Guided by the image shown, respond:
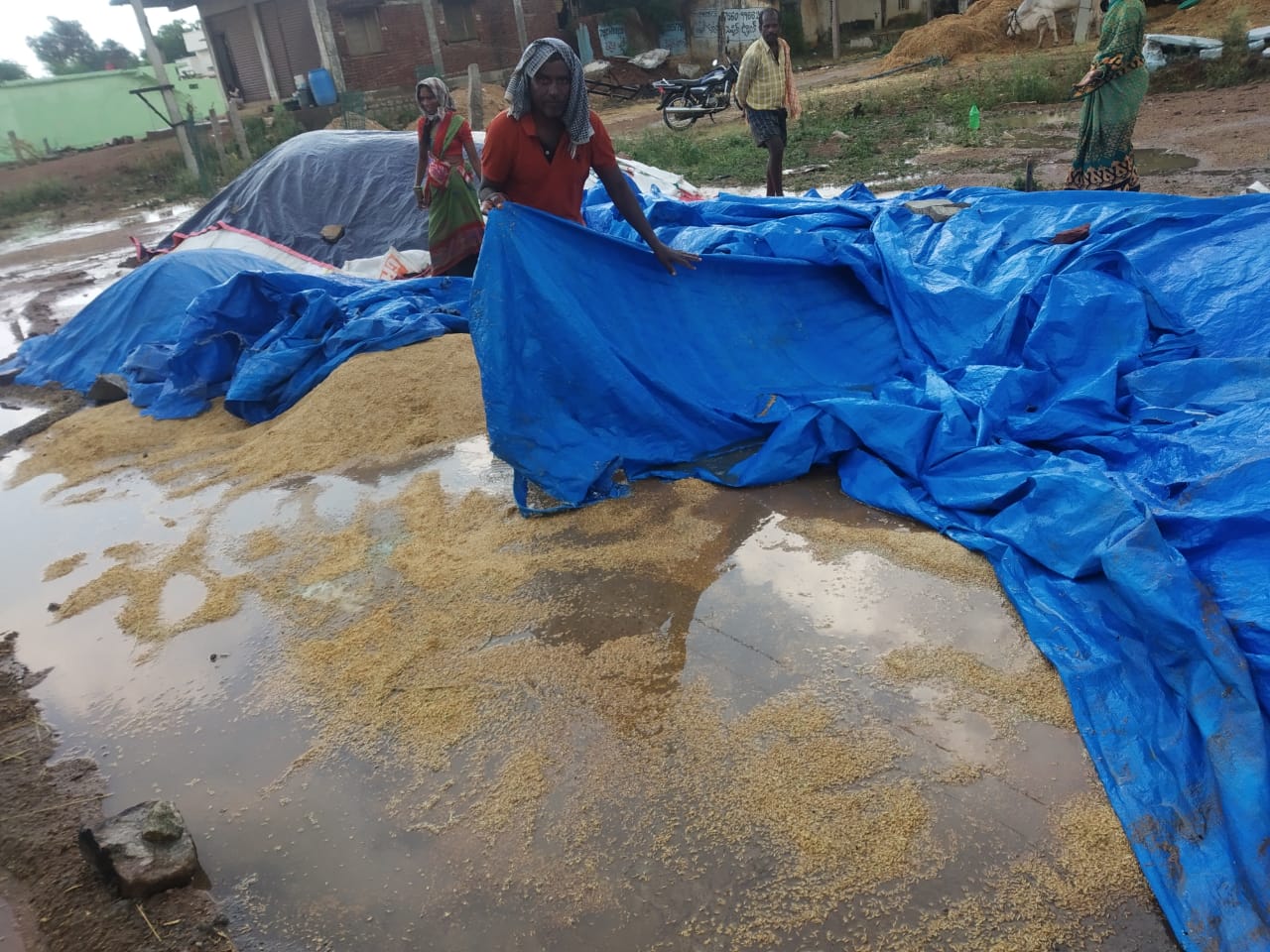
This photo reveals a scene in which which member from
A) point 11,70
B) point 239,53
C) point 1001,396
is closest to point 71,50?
point 11,70

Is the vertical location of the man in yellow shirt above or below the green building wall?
below

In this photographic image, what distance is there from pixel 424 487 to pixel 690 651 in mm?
1657

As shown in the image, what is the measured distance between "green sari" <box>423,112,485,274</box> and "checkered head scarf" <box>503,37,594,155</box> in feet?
7.73

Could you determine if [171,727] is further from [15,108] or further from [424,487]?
[15,108]

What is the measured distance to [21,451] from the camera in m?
4.71

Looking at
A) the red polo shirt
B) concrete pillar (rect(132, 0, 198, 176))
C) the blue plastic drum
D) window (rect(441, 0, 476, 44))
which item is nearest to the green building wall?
the blue plastic drum

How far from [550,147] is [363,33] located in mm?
19732

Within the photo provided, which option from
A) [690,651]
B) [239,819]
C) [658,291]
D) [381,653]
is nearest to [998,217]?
[658,291]

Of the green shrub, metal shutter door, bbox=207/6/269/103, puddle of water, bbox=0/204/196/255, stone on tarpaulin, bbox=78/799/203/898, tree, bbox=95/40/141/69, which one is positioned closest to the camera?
stone on tarpaulin, bbox=78/799/203/898

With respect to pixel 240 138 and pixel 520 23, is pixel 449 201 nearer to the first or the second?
pixel 240 138

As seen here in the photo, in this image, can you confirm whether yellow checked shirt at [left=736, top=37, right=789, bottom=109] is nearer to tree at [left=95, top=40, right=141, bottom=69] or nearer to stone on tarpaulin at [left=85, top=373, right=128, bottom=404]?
stone on tarpaulin at [left=85, top=373, right=128, bottom=404]

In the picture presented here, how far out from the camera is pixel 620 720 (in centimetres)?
220

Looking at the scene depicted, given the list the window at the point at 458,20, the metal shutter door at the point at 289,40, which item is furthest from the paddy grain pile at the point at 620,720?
the window at the point at 458,20

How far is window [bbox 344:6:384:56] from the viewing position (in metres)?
19.5
